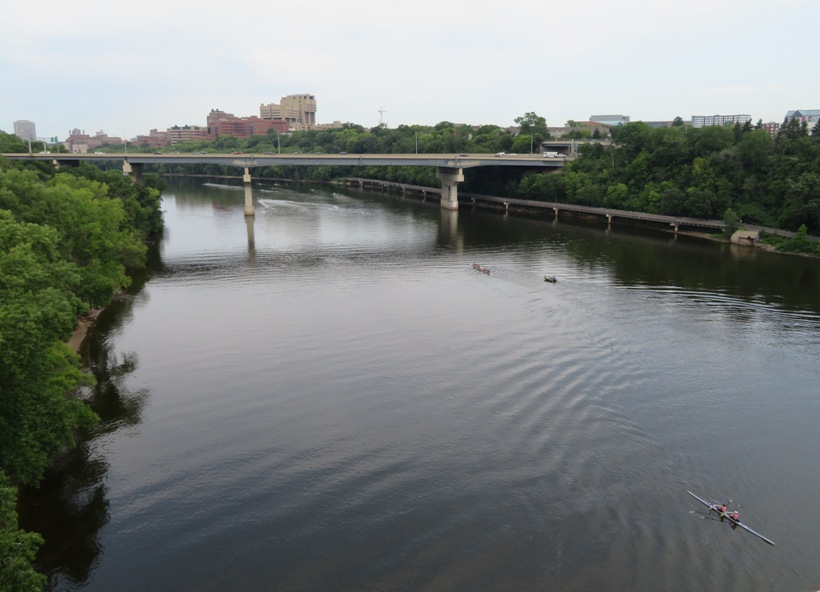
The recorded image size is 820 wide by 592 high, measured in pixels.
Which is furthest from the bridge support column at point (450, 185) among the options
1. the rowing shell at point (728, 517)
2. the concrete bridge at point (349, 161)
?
the rowing shell at point (728, 517)

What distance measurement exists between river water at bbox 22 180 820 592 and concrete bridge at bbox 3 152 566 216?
62546 mm

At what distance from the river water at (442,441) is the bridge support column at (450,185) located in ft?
222

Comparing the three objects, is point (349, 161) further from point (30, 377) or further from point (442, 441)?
point (30, 377)

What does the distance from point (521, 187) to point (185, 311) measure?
295 feet

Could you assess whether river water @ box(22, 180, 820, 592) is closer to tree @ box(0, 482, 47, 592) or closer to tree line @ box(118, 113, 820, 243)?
tree @ box(0, 482, 47, 592)

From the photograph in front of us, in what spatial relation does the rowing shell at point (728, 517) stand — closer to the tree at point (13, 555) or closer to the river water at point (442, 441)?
the river water at point (442, 441)

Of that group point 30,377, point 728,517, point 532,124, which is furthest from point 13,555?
point 532,124

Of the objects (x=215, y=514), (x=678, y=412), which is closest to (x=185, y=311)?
(x=215, y=514)

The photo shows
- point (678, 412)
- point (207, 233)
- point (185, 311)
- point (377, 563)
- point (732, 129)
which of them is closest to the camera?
point (377, 563)

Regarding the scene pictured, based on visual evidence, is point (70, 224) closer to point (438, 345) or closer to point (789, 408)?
point (438, 345)

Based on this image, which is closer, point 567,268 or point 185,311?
point 185,311

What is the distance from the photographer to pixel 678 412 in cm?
3634

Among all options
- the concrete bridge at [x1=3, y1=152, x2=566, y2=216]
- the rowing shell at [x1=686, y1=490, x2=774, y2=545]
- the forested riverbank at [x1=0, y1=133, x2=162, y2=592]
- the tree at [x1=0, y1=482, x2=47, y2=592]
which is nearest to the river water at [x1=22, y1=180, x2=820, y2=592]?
the rowing shell at [x1=686, y1=490, x2=774, y2=545]

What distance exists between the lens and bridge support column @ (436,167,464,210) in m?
129
